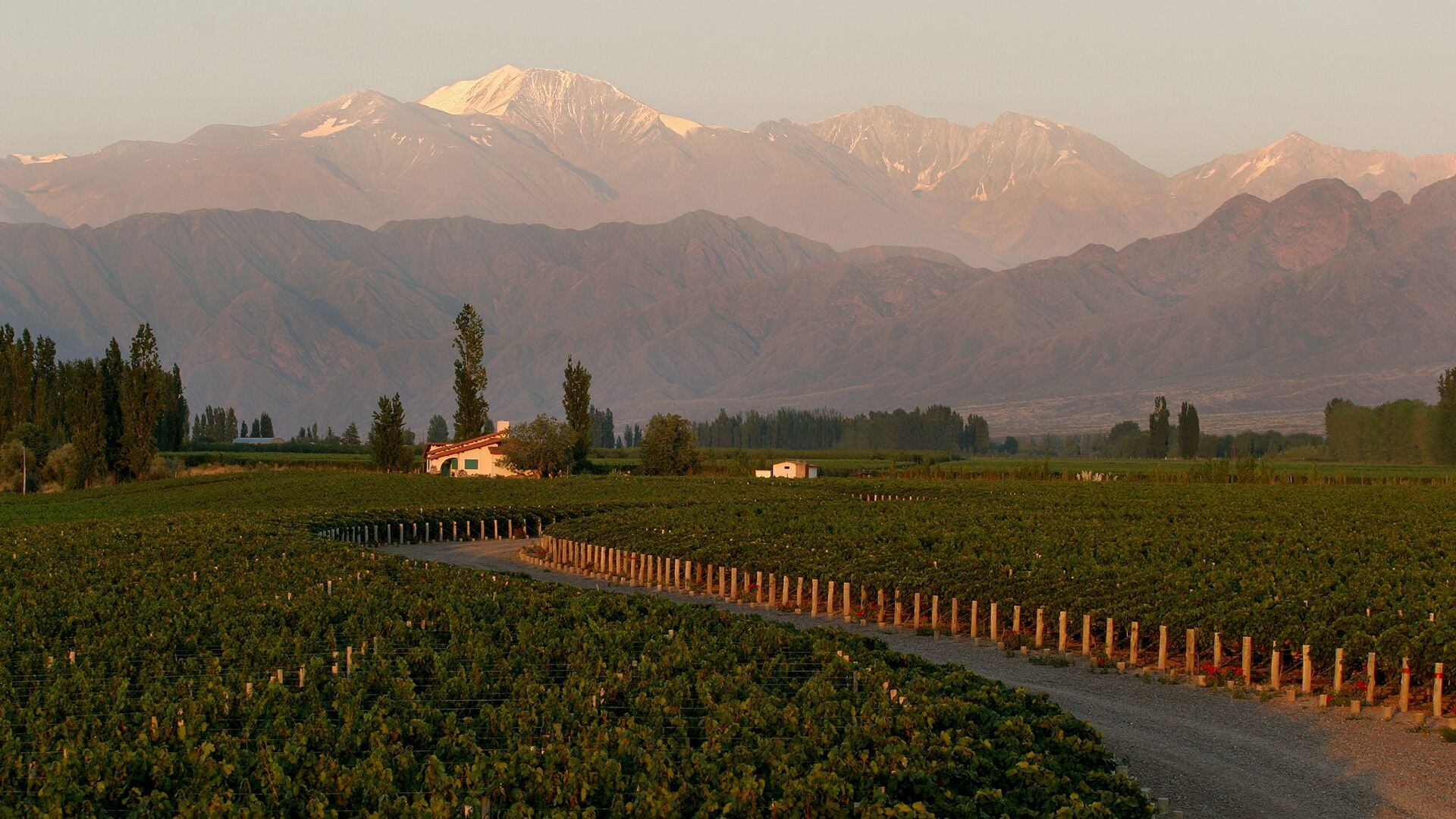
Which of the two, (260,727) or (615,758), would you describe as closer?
(615,758)

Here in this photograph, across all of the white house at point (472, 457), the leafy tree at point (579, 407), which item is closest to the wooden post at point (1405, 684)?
the white house at point (472, 457)

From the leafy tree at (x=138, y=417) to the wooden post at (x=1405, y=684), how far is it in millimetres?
85915

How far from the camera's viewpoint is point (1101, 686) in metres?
22.2

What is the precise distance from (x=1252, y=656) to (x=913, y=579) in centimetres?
844

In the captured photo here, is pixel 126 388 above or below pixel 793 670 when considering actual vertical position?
above

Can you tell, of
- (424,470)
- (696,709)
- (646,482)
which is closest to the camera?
(696,709)

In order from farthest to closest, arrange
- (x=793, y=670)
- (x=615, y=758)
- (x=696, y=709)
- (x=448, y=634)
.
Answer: (x=448, y=634) < (x=793, y=670) < (x=696, y=709) < (x=615, y=758)

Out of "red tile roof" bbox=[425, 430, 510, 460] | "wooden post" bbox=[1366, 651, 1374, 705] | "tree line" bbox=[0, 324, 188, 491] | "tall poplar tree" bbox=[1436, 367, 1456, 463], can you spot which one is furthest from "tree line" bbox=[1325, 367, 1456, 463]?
"wooden post" bbox=[1366, 651, 1374, 705]

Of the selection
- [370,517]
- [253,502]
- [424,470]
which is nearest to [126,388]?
[424,470]

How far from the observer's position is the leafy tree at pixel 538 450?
9325 cm

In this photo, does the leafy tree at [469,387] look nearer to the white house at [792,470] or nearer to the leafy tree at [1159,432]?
the white house at [792,470]

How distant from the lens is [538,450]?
9344 cm

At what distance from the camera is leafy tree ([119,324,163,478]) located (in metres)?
91.2

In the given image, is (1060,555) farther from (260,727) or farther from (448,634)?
(260,727)
